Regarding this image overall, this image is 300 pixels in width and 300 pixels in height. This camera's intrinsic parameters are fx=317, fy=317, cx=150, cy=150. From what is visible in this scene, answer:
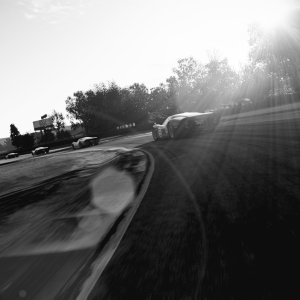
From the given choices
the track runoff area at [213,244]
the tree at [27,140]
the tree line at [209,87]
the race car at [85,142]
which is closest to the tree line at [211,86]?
the tree line at [209,87]

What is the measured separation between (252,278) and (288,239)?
2.05 ft

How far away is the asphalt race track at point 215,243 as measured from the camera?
6.32ft

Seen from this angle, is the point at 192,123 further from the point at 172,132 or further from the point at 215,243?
the point at 215,243

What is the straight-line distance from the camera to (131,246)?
9.32 feet

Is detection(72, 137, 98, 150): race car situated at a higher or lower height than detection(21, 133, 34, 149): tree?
higher

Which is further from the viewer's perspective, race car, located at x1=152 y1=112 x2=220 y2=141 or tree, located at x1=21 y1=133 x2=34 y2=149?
tree, located at x1=21 y1=133 x2=34 y2=149

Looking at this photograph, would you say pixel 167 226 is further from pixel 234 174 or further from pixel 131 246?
pixel 234 174

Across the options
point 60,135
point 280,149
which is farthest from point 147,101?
point 280,149

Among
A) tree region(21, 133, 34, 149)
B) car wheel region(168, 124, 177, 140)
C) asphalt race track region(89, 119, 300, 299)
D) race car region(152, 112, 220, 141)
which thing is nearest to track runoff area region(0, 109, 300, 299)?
asphalt race track region(89, 119, 300, 299)

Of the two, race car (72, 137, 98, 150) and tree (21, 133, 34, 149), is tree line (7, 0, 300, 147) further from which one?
race car (72, 137, 98, 150)

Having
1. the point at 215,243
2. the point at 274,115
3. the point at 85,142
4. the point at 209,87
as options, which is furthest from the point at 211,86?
the point at 215,243

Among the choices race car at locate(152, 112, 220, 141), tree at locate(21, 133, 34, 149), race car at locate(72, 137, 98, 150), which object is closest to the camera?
race car at locate(152, 112, 220, 141)

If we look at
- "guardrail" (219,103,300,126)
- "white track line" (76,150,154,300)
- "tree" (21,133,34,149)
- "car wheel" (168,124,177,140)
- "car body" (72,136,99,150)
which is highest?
"white track line" (76,150,154,300)

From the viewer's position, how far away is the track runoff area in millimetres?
1932
